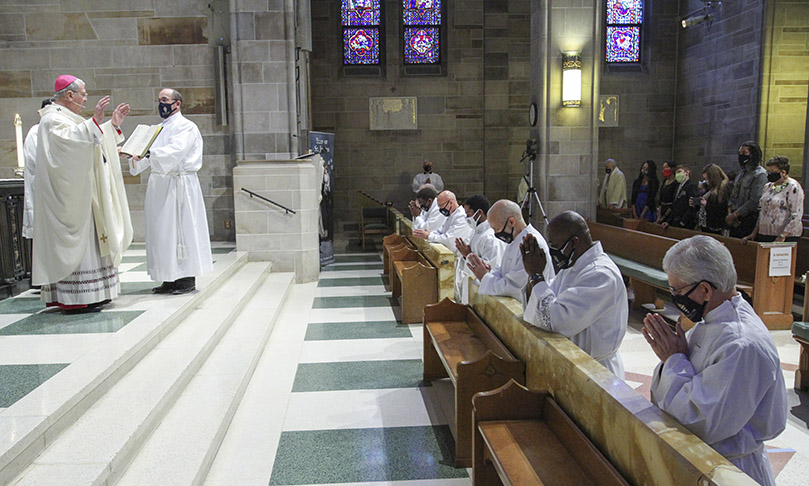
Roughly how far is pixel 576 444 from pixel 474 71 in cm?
1248

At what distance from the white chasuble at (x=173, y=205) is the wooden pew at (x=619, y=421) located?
126 inches

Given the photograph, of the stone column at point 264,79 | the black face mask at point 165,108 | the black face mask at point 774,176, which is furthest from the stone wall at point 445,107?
the black face mask at point 165,108

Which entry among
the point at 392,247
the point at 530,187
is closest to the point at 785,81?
the point at 530,187

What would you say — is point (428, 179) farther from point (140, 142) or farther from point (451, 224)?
point (140, 142)

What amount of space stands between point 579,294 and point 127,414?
2270 mm

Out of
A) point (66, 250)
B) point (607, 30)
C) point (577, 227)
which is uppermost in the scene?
point (607, 30)

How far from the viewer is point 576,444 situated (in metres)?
2.36

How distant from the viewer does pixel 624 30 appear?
14.0 metres

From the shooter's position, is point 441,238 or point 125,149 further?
point 441,238

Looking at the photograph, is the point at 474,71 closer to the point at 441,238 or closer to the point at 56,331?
the point at 441,238

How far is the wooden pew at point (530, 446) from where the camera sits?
2236 mm

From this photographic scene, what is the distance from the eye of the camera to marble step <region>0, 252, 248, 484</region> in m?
2.54

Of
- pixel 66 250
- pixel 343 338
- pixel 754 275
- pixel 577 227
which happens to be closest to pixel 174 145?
pixel 66 250

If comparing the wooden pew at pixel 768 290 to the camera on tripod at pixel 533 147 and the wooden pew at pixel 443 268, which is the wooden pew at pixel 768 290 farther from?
the camera on tripod at pixel 533 147
